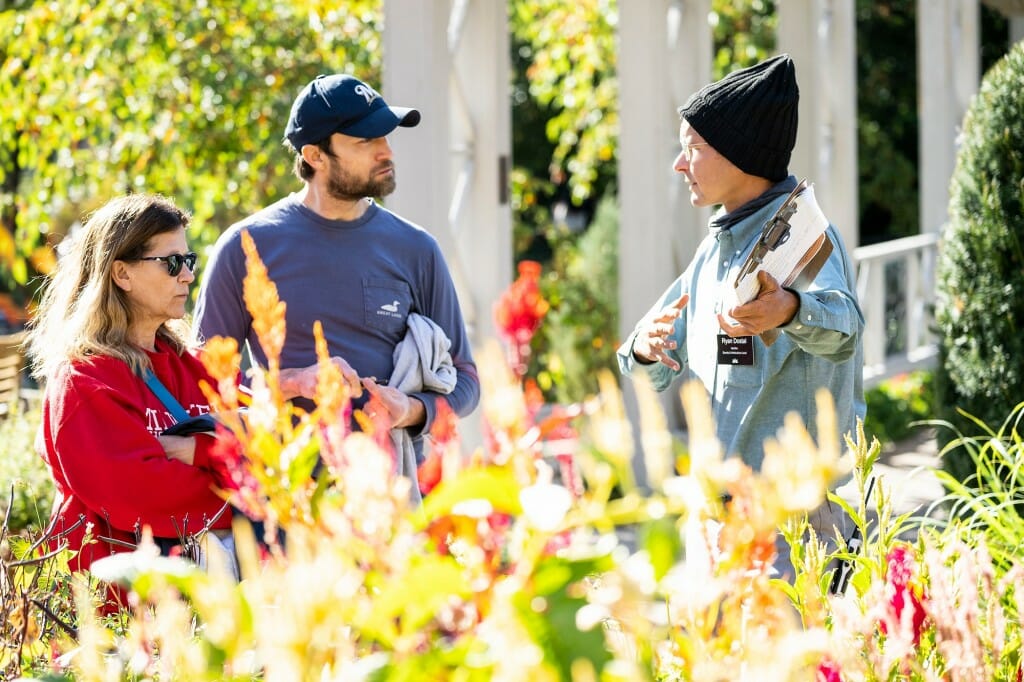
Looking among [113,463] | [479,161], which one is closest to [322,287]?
[113,463]

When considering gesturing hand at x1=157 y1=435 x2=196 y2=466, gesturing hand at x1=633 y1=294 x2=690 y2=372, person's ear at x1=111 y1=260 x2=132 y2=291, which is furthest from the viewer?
person's ear at x1=111 y1=260 x2=132 y2=291

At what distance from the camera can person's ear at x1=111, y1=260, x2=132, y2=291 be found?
3000 mm

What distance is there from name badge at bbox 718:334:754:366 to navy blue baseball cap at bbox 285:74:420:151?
0.99 metres

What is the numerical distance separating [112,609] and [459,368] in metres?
1.24

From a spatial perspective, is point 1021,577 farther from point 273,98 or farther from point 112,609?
point 273,98

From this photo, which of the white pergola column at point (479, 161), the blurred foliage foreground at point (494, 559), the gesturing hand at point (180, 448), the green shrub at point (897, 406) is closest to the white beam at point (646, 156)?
the white pergola column at point (479, 161)

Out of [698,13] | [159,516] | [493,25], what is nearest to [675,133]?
[698,13]

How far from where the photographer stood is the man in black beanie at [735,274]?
2.78 meters

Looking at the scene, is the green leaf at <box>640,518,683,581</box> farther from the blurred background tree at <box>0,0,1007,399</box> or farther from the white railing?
the white railing

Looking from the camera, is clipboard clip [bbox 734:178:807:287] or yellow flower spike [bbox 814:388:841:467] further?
clipboard clip [bbox 734:178:807:287]

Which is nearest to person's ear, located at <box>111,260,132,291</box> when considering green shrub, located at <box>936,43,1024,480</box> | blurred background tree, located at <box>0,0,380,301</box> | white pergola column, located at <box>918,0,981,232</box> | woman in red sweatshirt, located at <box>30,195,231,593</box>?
woman in red sweatshirt, located at <box>30,195,231,593</box>

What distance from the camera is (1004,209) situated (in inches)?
190

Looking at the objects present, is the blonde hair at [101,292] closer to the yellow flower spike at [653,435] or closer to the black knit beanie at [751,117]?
the black knit beanie at [751,117]

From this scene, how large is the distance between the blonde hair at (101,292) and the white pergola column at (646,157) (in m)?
4.00
